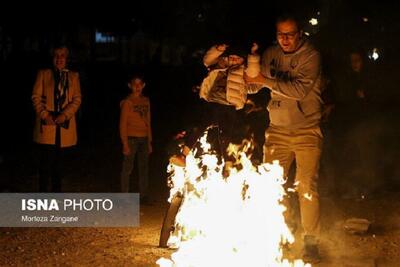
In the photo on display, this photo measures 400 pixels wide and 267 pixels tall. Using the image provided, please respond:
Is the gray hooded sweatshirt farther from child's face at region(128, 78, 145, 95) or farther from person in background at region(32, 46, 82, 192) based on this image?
person in background at region(32, 46, 82, 192)

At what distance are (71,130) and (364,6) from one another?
60.1 feet

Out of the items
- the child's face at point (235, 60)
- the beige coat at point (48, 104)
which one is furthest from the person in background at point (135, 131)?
the child's face at point (235, 60)

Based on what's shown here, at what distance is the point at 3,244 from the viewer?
21.6ft

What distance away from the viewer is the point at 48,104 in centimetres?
802

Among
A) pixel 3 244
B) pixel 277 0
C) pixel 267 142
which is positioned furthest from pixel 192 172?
pixel 277 0

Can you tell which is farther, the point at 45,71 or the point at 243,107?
the point at 45,71

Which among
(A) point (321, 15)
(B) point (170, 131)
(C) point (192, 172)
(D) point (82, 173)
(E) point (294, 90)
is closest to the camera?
(E) point (294, 90)

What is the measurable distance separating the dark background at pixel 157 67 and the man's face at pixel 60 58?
1.54 ft

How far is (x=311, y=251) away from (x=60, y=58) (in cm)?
381

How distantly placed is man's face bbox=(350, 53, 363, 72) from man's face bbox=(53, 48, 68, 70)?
3.75 meters

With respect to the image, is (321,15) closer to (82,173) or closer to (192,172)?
(82,173)

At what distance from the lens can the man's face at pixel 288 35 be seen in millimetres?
5766

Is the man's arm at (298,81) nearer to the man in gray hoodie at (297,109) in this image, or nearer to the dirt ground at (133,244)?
the man in gray hoodie at (297,109)

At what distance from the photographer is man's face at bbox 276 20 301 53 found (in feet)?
18.9
